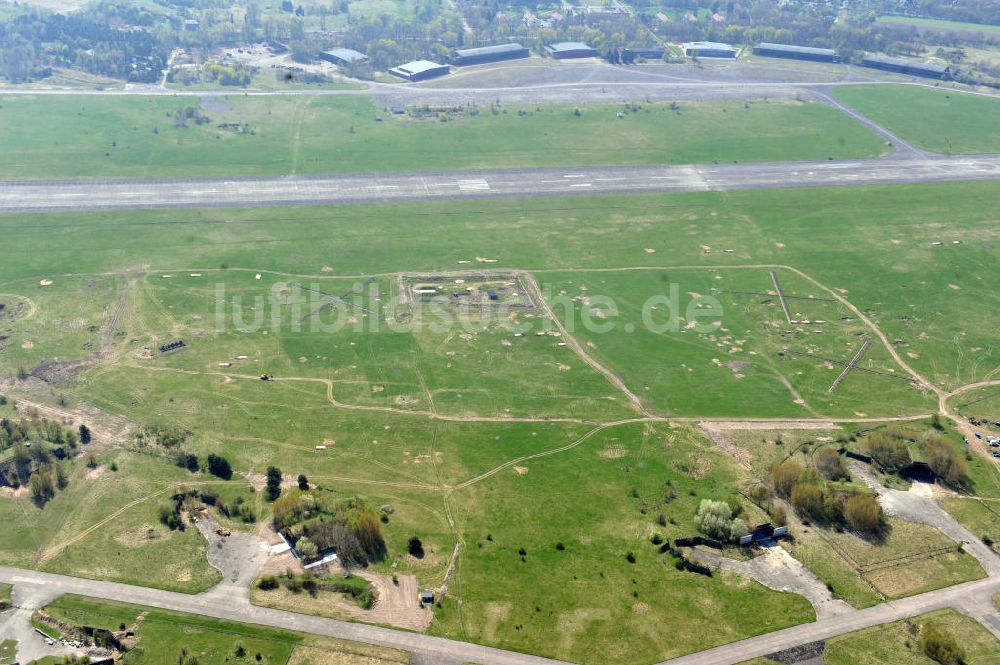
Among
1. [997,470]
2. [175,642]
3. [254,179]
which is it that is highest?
[254,179]

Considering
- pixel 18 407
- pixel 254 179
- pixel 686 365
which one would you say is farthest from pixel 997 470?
pixel 254 179

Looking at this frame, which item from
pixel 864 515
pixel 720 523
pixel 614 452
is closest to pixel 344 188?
pixel 614 452

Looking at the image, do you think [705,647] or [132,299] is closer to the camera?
[705,647]

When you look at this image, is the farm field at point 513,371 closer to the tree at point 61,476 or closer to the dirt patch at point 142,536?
the dirt patch at point 142,536

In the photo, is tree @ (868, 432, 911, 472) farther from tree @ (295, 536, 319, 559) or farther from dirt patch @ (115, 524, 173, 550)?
dirt patch @ (115, 524, 173, 550)

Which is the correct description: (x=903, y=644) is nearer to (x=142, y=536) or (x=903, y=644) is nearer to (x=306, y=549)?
(x=306, y=549)

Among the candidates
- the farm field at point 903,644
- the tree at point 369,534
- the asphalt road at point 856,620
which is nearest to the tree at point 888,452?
the asphalt road at point 856,620

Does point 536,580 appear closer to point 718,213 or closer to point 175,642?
point 175,642
